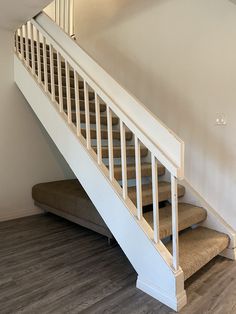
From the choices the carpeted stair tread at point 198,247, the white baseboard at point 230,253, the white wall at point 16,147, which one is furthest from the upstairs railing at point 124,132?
the white baseboard at point 230,253

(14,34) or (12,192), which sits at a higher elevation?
(14,34)

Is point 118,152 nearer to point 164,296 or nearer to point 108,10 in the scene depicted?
point 164,296

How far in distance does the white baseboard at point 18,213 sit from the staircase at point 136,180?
4.84ft

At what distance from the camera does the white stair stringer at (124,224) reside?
1.73 metres

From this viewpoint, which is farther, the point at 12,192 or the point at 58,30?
the point at 12,192

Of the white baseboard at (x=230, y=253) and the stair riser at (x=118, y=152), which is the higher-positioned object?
the stair riser at (x=118, y=152)

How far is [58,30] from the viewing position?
2627 millimetres

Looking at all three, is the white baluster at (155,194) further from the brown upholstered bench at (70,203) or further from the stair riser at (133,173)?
the brown upholstered bench at (70,203)

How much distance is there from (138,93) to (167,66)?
0.52 metres

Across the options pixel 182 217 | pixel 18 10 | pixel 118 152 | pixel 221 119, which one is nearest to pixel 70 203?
pixel 118 152

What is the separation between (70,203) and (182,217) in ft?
4.19

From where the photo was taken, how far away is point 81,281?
6.53 ft

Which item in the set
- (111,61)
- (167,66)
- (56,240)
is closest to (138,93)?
(167,66)

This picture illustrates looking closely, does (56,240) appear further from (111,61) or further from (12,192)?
(111,61)
